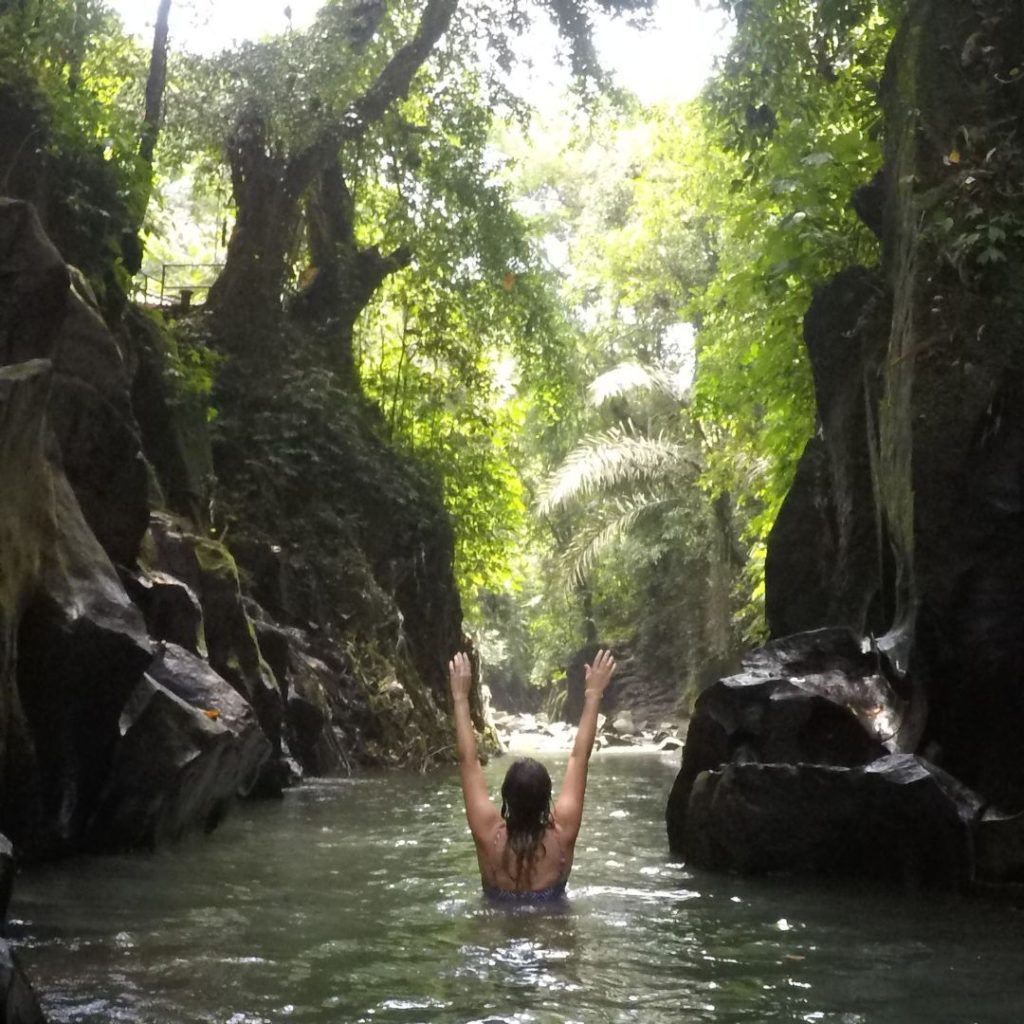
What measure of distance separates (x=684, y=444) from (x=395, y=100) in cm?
1223

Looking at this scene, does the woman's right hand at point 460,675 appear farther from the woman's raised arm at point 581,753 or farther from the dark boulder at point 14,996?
the dark boulder at point 14,996

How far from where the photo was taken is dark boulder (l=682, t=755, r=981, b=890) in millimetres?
7695

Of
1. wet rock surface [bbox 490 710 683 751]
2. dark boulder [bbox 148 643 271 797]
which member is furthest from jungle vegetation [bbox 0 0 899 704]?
dark boulder [bbox 148 643 271 797]

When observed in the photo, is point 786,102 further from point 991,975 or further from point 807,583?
point 991,975

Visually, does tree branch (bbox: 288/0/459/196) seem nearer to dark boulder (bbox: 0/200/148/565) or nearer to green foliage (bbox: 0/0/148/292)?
green foliage (bbox: 0/0/148/292)

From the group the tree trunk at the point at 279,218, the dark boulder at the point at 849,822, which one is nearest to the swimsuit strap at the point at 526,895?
the dark boulder at the point at 849,822

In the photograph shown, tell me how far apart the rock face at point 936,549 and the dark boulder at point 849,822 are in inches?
0.5

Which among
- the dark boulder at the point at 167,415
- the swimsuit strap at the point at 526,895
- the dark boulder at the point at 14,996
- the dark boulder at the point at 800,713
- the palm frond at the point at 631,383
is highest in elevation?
the palm frond at the point at 631,383

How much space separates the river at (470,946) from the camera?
4.92 metres

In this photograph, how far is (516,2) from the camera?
2220cm

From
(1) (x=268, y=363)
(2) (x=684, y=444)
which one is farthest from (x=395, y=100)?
(2) (x=684, y=444)

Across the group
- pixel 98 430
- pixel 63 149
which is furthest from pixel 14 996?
pixel 63 149

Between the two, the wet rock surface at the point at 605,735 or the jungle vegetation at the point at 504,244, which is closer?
the jungle vegetation at the point at 504,244

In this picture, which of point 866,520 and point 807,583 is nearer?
point 866,520
